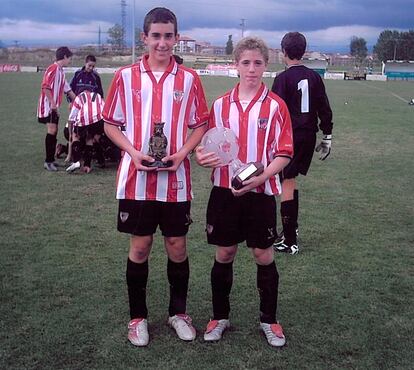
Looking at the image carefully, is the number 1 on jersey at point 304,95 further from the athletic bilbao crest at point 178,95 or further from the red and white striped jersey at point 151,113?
the athletic bilbao crest at point 178,95

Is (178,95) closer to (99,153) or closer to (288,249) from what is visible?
(288,249)

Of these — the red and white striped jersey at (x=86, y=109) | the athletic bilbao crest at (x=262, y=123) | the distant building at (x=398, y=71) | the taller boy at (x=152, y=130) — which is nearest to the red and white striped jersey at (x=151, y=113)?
the taller boy at (x=152, y=130)

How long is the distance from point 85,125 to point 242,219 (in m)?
6.09

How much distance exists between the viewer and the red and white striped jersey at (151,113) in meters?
3.44

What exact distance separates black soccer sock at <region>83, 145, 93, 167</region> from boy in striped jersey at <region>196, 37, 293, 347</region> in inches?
235

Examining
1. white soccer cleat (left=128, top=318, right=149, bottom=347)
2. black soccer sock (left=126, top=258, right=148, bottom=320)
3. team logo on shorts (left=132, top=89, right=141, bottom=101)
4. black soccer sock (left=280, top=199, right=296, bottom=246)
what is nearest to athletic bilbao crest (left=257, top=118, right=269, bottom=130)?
team logo on shorts (left=132, top=89, right=141, bottom=101)

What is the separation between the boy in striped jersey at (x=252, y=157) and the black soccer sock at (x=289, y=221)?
1.79 metres

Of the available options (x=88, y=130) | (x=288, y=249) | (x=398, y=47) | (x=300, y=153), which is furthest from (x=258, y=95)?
(x=398, y=47)

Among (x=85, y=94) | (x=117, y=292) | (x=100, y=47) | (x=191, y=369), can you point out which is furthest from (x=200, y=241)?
(x=100, y=47)

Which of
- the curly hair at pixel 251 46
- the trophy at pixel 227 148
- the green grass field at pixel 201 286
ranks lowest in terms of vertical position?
the green grass field at pixel 201 286

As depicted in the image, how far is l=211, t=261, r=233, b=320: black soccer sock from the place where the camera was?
12.4 feet

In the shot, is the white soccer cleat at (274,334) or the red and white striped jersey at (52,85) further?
the red and white striped jersey at (52,85)

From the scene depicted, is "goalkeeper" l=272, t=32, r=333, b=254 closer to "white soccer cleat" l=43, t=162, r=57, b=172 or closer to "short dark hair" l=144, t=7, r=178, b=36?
"short dark hair" l=144, t=7, r=178, b=36

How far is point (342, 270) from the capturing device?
16.7 feet
